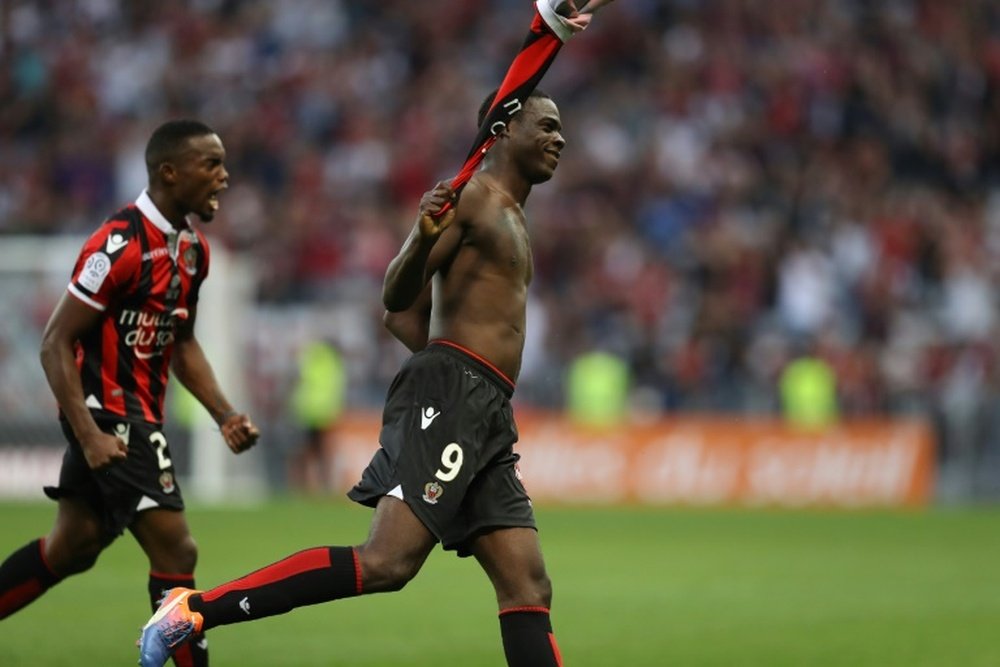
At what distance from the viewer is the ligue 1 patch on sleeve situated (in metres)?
6.57

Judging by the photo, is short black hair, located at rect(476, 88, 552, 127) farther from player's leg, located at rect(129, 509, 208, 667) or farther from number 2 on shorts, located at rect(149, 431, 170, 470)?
player's leg, located at rect(129, 509, 208, 667)

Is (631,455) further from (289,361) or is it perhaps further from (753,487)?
(289,361)

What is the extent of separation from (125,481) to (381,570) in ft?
4.86

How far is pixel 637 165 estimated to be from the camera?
22812 millimetres

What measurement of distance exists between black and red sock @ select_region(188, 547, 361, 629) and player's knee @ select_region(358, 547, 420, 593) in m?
0.03

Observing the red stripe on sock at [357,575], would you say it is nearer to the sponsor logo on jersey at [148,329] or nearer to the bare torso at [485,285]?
the bare torso at [485,285]

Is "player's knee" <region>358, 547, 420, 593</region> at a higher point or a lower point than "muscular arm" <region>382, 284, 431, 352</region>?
lower

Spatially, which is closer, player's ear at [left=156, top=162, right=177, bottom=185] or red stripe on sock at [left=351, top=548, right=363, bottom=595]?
red stripe on sock at [left=351, top=548, right=363, bottom=595]

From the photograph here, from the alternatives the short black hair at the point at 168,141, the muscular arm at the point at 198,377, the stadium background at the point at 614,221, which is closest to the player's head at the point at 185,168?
the short black hair at the point at 168,141

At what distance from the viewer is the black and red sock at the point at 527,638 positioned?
19.3ft

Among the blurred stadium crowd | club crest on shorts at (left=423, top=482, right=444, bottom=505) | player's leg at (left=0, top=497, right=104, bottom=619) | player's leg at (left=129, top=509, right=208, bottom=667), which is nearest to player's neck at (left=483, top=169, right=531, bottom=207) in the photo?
club crest on shorts at (left=423, top=482, right=444, bottom=505)

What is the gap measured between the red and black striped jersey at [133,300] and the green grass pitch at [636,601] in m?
1.55

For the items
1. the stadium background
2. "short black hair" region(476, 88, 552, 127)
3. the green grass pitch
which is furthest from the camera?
the stadium background

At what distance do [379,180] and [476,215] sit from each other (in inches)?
696
